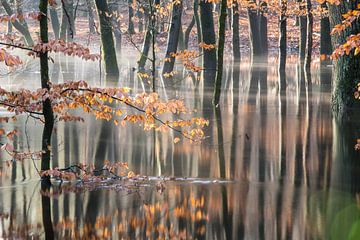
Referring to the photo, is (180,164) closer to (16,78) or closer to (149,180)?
(149,180)

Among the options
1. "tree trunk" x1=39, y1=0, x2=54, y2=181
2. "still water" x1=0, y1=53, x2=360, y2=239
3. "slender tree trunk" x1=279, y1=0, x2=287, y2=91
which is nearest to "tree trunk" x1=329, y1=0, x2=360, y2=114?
"still water" x1=0, y1=53, x2=360, y2=239

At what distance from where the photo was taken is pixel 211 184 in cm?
1105

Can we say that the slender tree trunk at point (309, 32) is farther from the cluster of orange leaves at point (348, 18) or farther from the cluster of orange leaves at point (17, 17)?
the cluster of orange leaves at point (17, 17)

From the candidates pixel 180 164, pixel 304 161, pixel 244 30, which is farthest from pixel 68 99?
pixel 244 30

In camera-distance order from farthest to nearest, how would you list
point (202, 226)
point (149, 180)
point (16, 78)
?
point (16, 78) → point (149, 180) → point (202, 226)

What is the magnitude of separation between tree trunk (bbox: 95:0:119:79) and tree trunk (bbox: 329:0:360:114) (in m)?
12.1

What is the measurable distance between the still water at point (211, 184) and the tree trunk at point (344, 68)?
0.55 meters

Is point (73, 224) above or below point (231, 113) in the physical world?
below

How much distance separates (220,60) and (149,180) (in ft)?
26.8

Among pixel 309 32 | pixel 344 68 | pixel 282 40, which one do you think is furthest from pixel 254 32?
pixel 344 68

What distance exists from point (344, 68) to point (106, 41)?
14014 mm

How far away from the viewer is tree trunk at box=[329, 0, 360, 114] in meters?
16.6

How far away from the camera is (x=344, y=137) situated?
49.8 ft

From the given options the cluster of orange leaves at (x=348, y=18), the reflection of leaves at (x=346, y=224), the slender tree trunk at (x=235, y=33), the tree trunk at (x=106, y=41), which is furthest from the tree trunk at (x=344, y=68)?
the slender tree trunk at (x=235, y=33)
